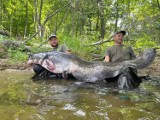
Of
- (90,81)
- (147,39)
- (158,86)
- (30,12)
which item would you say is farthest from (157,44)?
(30,12)

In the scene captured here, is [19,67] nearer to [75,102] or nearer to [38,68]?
[38,68]

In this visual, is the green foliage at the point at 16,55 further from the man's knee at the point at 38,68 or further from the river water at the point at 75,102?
the river water at the point at 75,102

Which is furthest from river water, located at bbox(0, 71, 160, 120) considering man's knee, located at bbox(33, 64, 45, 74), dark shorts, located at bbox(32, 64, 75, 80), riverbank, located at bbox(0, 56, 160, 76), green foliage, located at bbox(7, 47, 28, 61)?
green foliage, located at bbox(7, 47, 28, 61)

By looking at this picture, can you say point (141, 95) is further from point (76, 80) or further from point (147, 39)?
point (147, 39)

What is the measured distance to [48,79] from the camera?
673cm

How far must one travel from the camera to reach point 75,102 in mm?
4137

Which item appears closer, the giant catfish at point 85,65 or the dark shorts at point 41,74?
the giant catfish at point 85,65

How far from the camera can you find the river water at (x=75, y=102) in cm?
333

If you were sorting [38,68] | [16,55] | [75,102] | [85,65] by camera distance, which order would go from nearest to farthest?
[75,102]
[85,65]
[38,68]
[16,55]

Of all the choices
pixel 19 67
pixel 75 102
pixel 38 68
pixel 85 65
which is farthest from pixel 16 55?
pixel 75 102

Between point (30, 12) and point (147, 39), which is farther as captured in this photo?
point (30, 12)

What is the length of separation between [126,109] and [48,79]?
11.3ft

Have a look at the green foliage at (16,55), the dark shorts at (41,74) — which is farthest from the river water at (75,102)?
the green foliage at (16,55)

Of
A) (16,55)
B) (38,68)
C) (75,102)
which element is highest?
(16,55)
